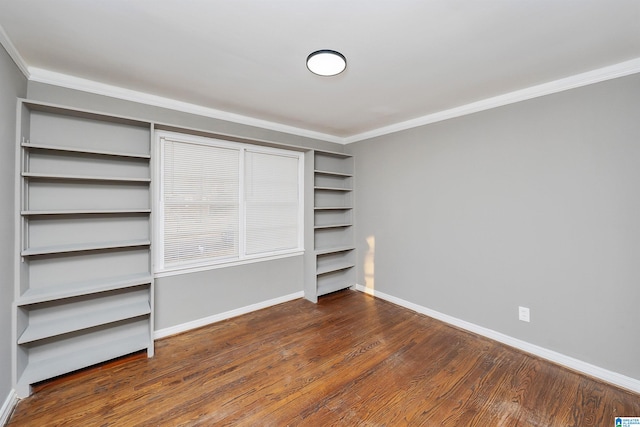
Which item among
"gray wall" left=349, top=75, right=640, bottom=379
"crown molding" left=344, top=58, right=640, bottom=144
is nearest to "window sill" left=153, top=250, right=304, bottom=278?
"gray wall" left=349, top=75, right=640, bottom=379

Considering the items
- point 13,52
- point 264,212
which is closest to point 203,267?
point 264,212

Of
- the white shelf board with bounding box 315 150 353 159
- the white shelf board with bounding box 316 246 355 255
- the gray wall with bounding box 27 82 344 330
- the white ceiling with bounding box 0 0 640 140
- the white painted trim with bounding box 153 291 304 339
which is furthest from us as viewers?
the white shelf board with bounding box 315 150 353 159

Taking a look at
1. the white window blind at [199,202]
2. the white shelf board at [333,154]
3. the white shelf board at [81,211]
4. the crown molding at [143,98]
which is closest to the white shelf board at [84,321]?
the white window blind at [199,202]

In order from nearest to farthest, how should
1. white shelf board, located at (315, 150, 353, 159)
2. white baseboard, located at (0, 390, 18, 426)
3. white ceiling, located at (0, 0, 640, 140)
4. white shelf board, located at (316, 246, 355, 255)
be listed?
white ceiling, located at (0, 0, 640, 140) < white baseboard, located at (0, 390, 18, 426) < white shelf board, located at (316, 246, 355, 255) < white shelf board, located at (315, 150, 353, 159)

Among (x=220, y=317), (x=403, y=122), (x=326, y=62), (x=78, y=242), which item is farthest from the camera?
(x=403, y=122)

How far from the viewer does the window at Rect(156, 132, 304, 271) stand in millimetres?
2830

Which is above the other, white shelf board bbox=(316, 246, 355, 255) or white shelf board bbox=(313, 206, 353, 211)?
white shelf board bbox=(313, 206, 353, 211)

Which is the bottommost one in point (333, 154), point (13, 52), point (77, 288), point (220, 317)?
point (220, 317)

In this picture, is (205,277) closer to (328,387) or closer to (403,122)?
(328,387)

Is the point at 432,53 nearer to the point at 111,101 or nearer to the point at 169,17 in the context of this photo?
the point at 169,17

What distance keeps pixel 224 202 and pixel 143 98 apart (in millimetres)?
1306

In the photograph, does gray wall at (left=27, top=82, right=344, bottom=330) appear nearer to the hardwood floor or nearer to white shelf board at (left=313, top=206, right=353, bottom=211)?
the hardwood floor

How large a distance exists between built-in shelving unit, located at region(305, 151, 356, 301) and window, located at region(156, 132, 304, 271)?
31cm

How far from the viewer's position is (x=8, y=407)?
174 cm
